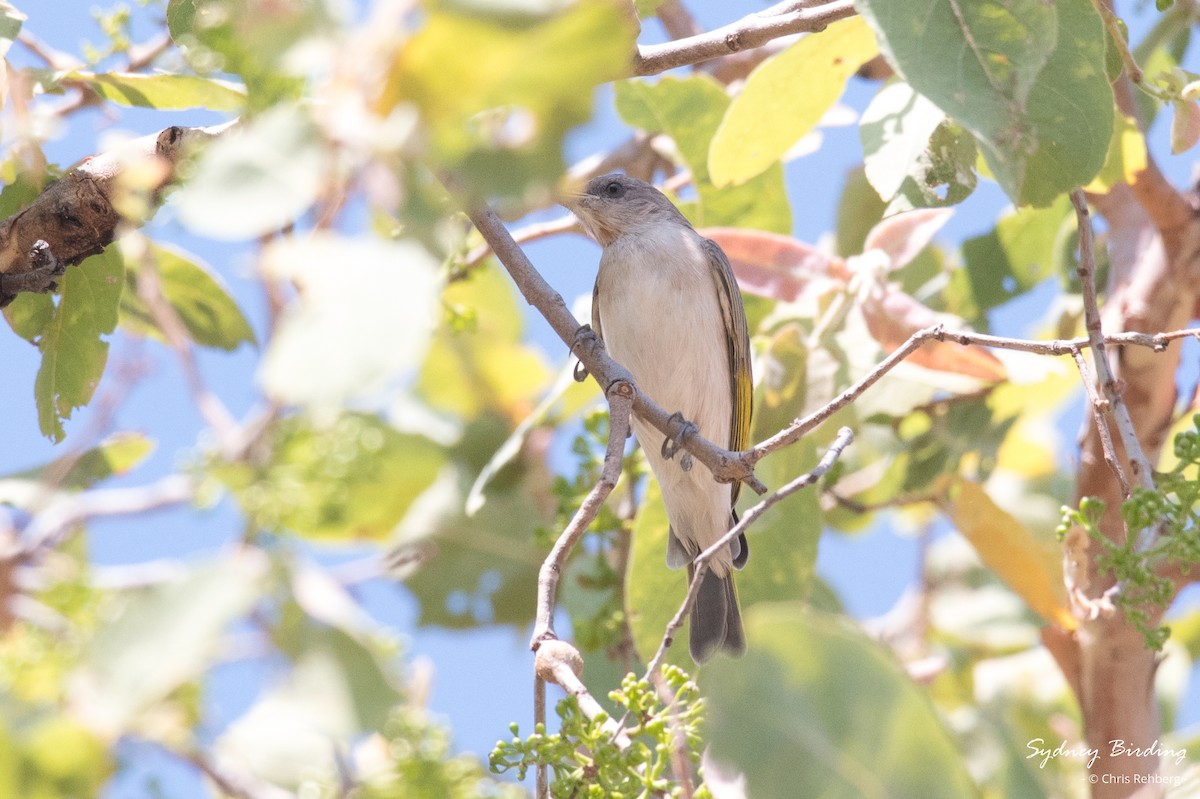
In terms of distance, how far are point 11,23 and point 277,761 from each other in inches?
71.6

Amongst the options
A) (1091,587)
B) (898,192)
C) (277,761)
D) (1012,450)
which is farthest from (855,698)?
(1012,450)

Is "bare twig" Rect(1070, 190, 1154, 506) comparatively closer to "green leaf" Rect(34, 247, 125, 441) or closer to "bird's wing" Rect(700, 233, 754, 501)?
"bird's wing" Rect(700, 233, 754, 501)

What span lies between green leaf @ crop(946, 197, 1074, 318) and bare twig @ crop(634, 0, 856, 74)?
1.84 metres

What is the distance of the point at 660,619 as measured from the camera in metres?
3.19

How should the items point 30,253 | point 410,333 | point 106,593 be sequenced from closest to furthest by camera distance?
point 410,333
point 106,593
point 30,253

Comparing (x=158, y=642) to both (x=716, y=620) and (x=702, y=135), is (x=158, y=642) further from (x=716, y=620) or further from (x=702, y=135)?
(x=702, y=135)

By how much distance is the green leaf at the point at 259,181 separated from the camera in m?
0.95

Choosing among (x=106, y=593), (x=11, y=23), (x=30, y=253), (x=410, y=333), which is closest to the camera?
(x=410, y=333)

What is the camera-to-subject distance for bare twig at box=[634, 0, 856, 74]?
7.64 ft

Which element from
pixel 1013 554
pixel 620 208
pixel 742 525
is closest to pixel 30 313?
pixel 742 525

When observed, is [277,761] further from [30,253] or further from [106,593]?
[30,253]

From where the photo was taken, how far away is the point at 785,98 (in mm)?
3006

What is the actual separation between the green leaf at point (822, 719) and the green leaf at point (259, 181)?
24.8 inches

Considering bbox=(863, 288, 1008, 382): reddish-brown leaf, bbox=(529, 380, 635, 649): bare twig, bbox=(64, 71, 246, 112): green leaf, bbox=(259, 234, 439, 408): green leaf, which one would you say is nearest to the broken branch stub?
bbox=(64, 71, 246, 112): green leaf
